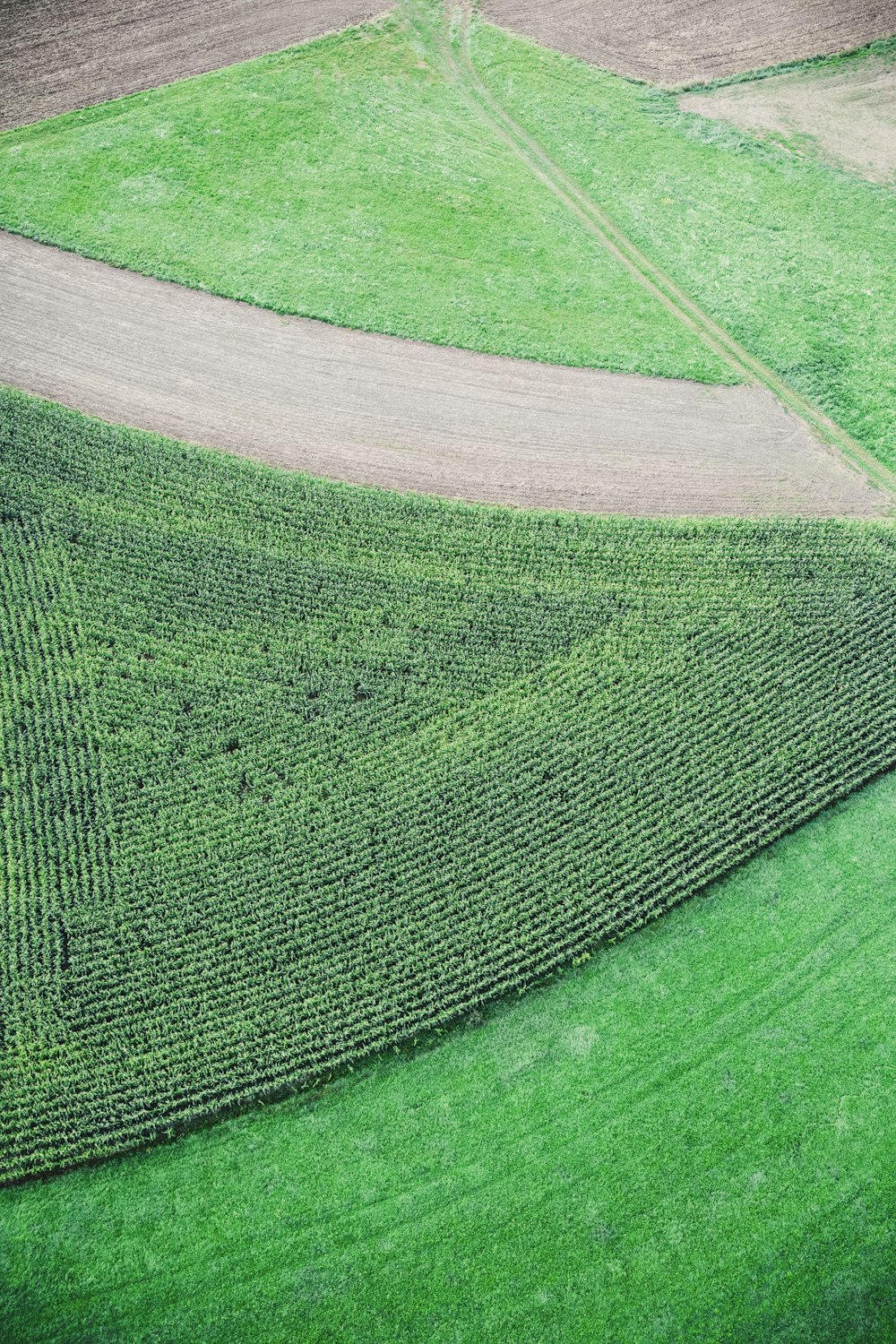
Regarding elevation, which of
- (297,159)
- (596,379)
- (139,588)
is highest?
(297,159)

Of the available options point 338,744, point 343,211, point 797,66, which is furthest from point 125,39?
point 338,744

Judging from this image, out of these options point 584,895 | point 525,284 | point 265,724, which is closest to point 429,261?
point 525,284

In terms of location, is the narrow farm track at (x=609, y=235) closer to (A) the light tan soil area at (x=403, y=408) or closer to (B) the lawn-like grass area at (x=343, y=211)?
(B) the lawn-like grass area at (x=343, y=211)

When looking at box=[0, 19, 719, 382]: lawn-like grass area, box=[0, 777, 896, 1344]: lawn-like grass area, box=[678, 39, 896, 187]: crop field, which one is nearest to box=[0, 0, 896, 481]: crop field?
box=[0, 19, 719, 382]: lawn-like grass area

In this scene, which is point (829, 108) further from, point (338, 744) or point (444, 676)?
point (338, 744)

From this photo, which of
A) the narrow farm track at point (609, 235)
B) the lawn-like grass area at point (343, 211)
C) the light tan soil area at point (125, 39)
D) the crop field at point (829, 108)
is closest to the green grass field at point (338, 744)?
the narrow farm track at point (609, 235)

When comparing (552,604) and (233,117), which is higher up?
(233,117)

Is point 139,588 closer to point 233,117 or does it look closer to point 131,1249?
point 131,1249
